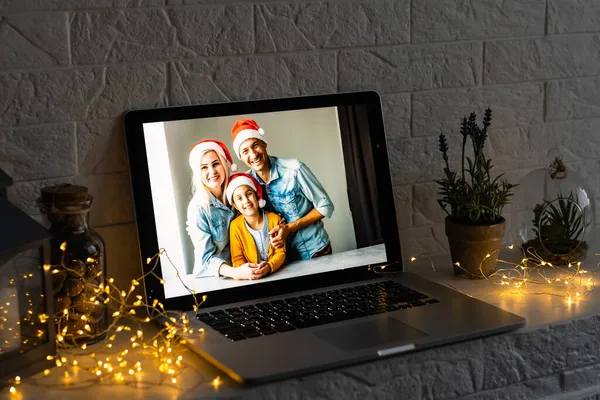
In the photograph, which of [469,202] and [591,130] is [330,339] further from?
[591,130]

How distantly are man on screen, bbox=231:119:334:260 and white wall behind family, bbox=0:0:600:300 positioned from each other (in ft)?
0.28

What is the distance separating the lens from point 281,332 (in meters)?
1.19

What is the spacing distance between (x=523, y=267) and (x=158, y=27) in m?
0.74

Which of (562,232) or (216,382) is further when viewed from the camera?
(562,232)

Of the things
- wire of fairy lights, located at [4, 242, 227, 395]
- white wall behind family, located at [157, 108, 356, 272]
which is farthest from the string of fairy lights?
white wall behind family, located at [157, 108, 356, 272]

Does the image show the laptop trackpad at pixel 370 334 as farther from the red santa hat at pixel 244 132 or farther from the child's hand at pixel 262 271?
the red santa hat at pixel 244 132

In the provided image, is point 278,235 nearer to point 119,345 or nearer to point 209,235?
point 209,235

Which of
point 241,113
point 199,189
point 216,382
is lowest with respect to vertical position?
point 216,382

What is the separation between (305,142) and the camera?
1405 millimetres

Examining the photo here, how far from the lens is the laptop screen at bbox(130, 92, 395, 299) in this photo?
1312mm

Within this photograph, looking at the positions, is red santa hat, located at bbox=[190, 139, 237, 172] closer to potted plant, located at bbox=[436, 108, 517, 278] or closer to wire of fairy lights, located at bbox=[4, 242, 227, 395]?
wire of fairy lights, located at bbox=[4, 242, 227, 395]

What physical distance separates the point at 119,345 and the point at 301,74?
1.76ft

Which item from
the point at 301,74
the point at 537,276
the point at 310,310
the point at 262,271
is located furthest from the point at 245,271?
the point at 537,276

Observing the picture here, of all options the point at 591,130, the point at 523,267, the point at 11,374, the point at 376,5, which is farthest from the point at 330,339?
the point at 591,130
